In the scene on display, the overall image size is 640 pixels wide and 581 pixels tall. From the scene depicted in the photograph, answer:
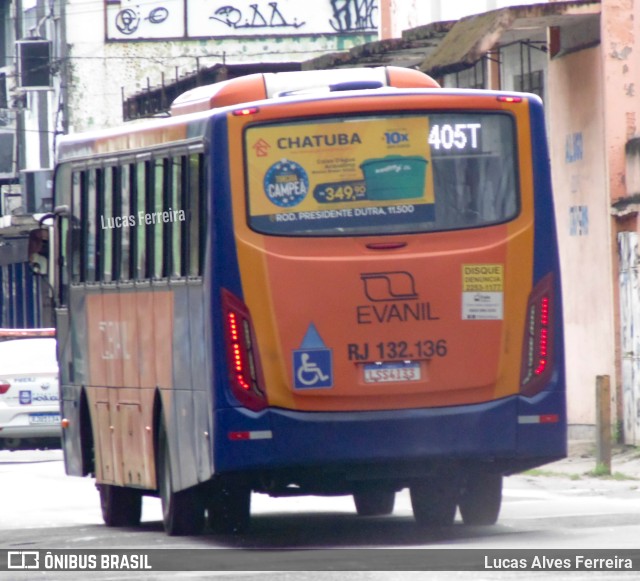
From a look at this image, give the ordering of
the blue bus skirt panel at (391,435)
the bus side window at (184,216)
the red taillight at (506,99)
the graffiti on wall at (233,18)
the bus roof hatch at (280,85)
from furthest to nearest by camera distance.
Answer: the graffiti on wall at (233,18) → the bus roof hatch at (280,85) → the bus side window at (184,216) → the red taillight at (506,99) → the blue bus skirt panel at (391,435)

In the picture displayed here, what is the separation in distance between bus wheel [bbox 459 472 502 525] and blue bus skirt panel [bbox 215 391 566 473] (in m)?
1.11

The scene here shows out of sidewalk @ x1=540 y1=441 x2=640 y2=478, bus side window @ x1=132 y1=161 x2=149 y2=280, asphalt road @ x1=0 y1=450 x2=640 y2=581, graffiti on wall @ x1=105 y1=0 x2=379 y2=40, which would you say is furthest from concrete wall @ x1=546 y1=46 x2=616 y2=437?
graffiti on wall @ x1=105 y1=0 x2=379 y2=40

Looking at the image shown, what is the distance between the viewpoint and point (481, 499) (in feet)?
42.9

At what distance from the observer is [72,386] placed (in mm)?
15078

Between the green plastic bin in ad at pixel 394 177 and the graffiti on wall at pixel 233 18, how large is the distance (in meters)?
36.8

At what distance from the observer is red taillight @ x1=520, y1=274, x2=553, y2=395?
1183 centimetres

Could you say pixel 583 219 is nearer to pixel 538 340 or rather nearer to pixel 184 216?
pixel 538 340

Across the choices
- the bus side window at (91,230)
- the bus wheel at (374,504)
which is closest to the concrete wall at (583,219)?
the bus wheel at (374,504)

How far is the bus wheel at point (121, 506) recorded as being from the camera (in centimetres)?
1459

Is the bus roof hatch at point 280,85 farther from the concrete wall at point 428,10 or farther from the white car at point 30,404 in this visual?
the concrete wall at point 428,10

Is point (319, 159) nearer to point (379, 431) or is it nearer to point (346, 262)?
point (346, 262)

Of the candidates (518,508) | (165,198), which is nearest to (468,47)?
(518,508)

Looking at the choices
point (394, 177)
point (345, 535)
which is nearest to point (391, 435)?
point (345, 535)

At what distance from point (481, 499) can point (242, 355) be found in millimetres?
2455
